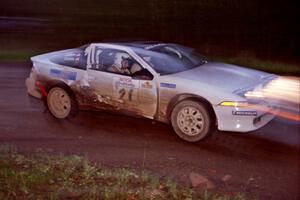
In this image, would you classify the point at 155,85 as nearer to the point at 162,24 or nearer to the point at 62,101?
the point at 162,24

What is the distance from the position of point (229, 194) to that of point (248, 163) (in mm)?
505

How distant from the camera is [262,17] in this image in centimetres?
509

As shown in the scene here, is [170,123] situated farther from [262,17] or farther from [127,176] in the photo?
[262,17]

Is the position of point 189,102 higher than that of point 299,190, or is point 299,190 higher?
point 189,102

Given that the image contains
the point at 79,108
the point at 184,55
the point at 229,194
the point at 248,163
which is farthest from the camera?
the point at 79,108

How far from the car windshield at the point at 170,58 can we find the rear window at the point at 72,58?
646mm

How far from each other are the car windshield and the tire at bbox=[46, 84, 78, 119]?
94 centimetres

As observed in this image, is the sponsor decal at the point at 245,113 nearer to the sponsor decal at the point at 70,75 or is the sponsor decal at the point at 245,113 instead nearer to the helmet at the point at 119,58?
the helmet at the point at 119,58

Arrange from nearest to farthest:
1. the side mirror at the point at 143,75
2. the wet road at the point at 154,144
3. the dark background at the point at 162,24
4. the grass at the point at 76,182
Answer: the grass at the point at 76,182
the wet road at the point at 154,144
the dark background at the point at 162,24
the side mirror at the point at 143,75

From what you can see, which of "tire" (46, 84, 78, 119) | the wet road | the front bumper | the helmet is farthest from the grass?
the helmet

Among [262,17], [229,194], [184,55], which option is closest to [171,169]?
[229,194]

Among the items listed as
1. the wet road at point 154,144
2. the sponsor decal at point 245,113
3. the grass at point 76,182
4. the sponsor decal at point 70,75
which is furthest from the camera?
the sponsor decal at point 70,75

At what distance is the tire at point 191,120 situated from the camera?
5.34 metres

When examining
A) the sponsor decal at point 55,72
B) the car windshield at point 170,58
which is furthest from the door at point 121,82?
the sponsor decal at point 55,72
